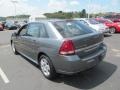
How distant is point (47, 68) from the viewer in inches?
201

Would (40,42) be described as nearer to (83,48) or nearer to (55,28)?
(55,28)

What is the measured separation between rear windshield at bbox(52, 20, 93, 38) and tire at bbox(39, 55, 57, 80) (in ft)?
2.81

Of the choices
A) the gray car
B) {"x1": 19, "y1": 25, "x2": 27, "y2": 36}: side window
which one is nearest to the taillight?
the gray car

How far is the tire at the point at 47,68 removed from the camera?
16.0 ft

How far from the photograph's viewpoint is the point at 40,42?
5180 mm

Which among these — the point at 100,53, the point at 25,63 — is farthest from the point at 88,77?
the point at 25,63

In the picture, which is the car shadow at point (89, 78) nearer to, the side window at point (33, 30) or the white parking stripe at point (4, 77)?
the white parking stripe at point (4, 77)

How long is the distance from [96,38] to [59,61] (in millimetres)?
1356

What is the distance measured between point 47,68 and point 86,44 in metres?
1.31

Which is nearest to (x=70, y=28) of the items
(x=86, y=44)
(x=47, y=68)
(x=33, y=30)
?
(x=86, y=44)

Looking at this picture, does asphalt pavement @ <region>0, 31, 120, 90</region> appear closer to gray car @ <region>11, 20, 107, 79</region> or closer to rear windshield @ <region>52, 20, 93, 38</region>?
gray car @ <region>11, 20, 107, 79</region>

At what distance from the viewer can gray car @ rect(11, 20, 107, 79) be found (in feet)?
14.4

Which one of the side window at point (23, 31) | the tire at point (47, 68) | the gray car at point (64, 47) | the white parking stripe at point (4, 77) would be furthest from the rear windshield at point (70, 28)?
the white parking stripe at point (4, 77)

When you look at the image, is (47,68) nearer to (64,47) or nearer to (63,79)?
(63,79)
